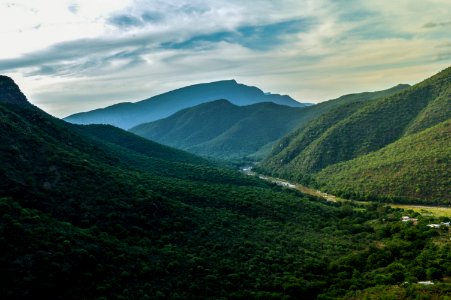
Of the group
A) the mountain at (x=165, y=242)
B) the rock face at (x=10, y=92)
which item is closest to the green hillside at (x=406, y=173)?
the mountain at (x=165, y=242)

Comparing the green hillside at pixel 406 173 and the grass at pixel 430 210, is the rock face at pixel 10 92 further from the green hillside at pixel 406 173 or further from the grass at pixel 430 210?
the grass at pixel 430 210

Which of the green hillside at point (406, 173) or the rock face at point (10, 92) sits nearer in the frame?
the rock face at point (10, 92)

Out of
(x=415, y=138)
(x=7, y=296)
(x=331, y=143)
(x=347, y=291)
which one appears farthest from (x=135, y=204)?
(x=331, y=143)

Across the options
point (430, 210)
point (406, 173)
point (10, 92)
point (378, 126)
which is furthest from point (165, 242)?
point (378, 126)

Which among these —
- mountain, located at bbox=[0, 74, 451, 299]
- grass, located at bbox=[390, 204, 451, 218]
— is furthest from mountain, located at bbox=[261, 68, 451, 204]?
mountain, located at bbox=[0, 74, 451, 299]

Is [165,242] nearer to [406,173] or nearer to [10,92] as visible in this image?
[10,92]

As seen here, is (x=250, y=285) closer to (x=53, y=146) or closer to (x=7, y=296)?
(x=7, y=296)
